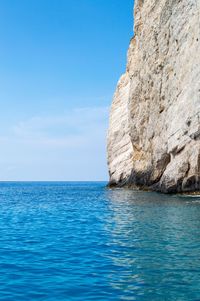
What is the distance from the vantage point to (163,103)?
5450 cm

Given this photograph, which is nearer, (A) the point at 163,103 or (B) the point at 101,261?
(B) the point at 101,261

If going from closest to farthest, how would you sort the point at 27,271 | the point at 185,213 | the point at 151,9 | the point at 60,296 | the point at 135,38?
the point at 60,296
the point at 27,271
the point at 185,213
the point at 151,9
the point at 135,38

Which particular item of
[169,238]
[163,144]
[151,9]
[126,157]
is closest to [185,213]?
[169,238]

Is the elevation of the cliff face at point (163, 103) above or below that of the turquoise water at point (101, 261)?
above

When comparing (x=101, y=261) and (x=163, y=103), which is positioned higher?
(x=163, y=103)

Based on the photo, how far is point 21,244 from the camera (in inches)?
644

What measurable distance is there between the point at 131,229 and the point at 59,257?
7.11 meters

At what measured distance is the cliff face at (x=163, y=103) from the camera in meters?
42.8

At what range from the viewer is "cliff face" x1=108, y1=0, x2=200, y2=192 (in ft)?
141

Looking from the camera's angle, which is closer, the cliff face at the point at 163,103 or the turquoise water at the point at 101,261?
the turquoise water at the point at 101,261

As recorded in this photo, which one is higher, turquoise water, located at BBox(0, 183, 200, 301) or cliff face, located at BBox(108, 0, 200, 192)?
cliff face, located at BBox(108, 0, 200, 192)

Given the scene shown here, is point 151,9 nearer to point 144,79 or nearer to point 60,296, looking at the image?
point 144,79

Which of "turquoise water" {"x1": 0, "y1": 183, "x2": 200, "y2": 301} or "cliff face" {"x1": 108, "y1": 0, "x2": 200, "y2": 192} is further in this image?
"cliff face" {"x1": 108, "y1": 0, "x2": 200, "y2": 192}

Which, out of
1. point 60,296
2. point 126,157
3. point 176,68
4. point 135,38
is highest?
point 135,38
